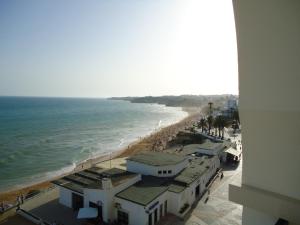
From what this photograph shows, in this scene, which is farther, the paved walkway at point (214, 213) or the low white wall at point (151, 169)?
the low white wall at point (151, 169)

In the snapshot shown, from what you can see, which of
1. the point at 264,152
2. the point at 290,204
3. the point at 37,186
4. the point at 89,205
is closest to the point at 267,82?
the point at 264,152

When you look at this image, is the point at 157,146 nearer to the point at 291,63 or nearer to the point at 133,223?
the point at 133,223

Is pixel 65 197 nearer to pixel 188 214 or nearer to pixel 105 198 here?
pixel 105 198

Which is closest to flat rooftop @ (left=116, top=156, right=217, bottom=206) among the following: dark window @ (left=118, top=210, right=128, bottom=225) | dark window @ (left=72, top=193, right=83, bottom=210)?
dark window @ (left=118, top=210, right=128, bottom=225)

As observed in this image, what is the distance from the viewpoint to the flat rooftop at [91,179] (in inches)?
847

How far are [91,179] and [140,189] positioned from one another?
545 centimetres

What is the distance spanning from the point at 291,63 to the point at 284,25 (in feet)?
1.26

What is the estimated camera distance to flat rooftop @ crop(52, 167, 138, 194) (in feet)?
70.6

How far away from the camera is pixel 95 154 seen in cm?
5519

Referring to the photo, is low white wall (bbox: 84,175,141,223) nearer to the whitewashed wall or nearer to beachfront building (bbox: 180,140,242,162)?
the whitewashed wall

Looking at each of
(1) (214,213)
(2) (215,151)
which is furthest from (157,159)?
(2) (215,151)

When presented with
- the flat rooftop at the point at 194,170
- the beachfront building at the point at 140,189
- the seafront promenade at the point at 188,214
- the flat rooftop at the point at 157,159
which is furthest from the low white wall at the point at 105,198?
the flat rooftop at the point at 194,170

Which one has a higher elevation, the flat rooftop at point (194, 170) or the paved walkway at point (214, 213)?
the flat rooftop at point (194, 170)

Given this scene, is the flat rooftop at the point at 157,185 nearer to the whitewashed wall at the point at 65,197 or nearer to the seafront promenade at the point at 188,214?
the seafront promenade at the point at 188,214
